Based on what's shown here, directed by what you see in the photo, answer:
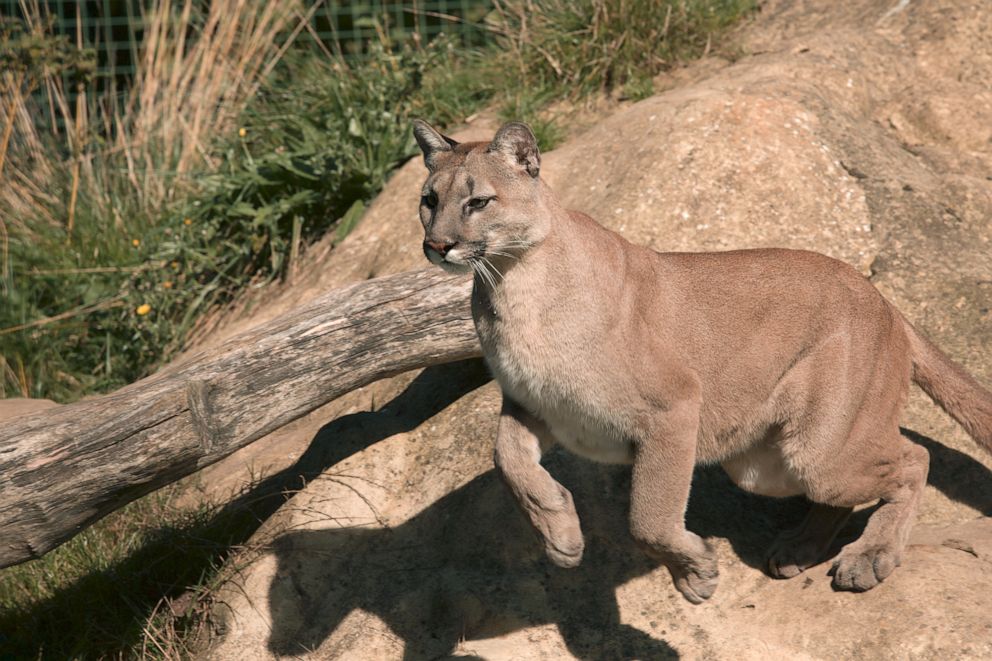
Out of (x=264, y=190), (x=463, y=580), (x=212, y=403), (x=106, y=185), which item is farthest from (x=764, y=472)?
(x=106, y=185)

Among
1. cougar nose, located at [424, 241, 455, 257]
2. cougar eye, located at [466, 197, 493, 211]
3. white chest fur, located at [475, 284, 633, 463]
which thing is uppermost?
cougar eye, located at [466, 197, 493, 211]

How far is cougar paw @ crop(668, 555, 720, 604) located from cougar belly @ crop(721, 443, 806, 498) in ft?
1.95

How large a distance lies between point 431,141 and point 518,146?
44cm

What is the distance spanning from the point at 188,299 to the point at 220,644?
Result: 3.72 m

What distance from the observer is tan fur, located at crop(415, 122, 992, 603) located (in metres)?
4.09

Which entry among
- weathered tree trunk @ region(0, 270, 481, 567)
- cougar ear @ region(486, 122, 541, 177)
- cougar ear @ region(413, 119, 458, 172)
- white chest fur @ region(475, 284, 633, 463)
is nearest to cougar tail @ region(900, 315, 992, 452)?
white chest fur @ region(475, 284, 633, 463)

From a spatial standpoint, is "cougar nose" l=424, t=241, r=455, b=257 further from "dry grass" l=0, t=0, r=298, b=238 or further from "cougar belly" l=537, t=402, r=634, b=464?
"dry grass" l=0, t=0, r=298, b=238

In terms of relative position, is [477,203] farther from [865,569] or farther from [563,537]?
[865,569]

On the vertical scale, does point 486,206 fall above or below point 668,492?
above

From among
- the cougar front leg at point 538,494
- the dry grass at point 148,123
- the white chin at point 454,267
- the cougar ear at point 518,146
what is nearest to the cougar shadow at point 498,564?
the cougar front leg at point 538,494

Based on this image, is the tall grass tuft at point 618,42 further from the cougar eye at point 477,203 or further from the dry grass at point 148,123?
the cougar eye at point 477,203

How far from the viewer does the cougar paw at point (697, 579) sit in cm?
417

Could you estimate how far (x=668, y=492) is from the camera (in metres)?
4.12

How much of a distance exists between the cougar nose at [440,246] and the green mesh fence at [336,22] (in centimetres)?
522
